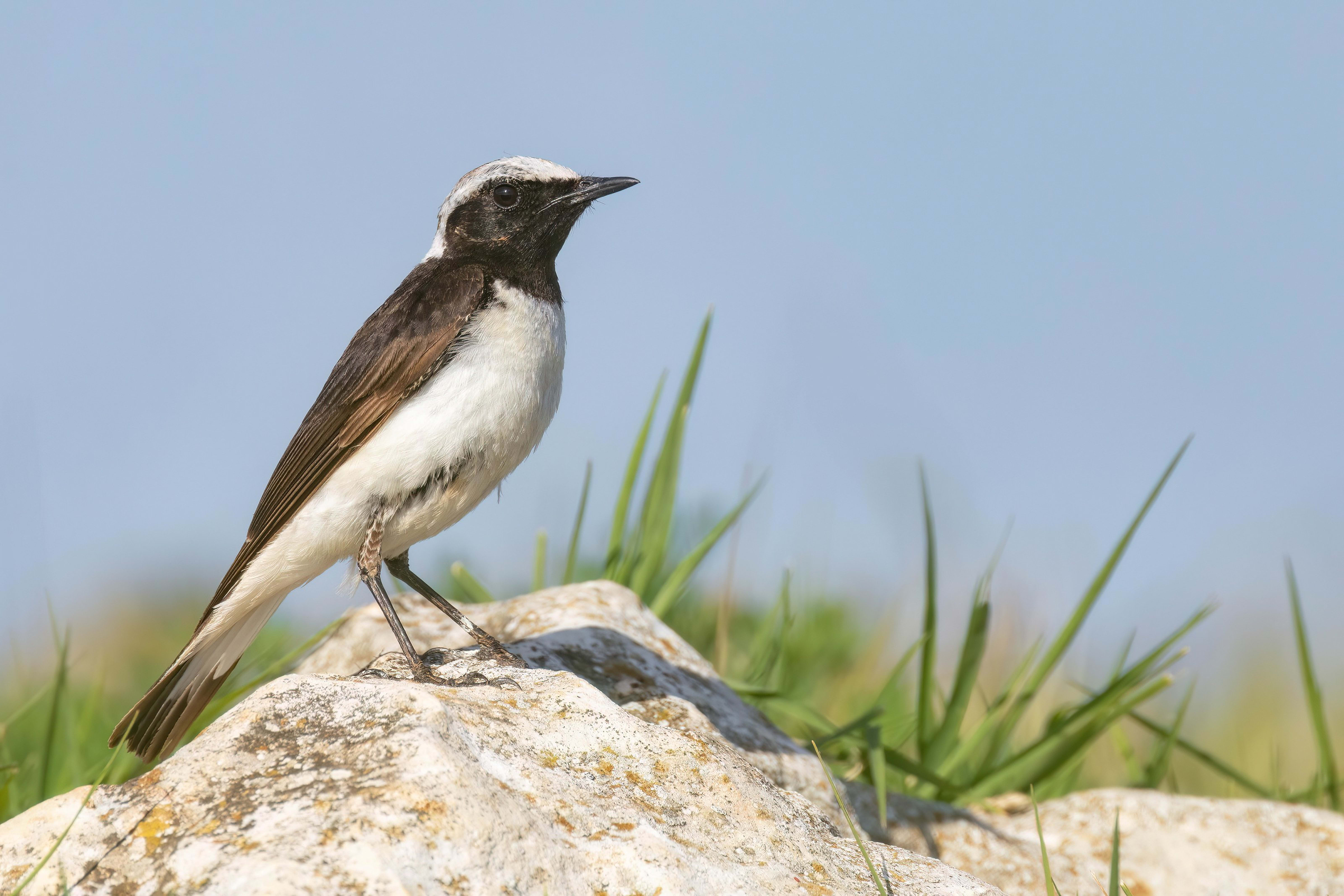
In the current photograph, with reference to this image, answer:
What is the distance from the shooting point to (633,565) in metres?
6.14

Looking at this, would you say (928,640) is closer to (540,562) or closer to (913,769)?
(913,769)

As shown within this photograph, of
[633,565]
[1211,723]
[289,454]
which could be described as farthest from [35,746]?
[1211,723]

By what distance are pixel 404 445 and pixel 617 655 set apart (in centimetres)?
123

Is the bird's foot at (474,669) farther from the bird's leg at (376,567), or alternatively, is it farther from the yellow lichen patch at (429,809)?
the yellow lichen patch at (429,809)

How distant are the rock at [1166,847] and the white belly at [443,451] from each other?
2.44m

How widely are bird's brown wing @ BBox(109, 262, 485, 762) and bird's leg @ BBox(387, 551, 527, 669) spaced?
62 cm

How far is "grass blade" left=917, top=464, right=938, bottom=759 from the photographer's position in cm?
540

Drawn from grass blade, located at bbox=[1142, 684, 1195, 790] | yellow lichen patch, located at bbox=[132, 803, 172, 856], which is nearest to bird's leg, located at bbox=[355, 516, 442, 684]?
yellow lichen patch, located at bbox=[132, 803, 172, 856]

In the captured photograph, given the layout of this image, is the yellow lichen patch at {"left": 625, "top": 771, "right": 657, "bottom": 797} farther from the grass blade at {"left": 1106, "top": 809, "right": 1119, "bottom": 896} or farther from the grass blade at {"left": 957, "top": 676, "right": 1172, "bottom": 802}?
the grass blade at {"left": 957, "top": 676, "right": 1172, "bottom": 802}

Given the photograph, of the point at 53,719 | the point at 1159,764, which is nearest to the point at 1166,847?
the point at 1159,764

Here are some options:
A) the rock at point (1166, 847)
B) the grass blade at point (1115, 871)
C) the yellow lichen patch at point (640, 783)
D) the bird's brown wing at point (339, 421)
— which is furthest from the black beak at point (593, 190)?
the grass blade at point (1115, 871)

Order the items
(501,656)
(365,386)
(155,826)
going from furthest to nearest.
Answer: (365,386) → (501,656) → (155,826)

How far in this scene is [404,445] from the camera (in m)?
4.81

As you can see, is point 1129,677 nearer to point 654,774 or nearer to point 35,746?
point 654,774
